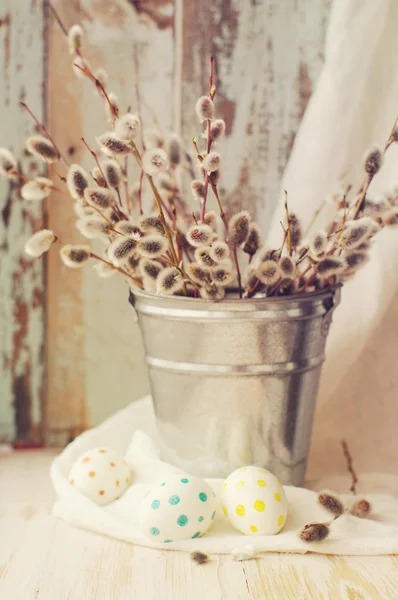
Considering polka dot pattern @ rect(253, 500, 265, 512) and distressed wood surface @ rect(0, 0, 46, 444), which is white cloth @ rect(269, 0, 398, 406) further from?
distressed wood surface @ rect(0, 0, 46, 444)

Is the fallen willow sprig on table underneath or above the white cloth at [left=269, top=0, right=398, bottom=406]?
underneath

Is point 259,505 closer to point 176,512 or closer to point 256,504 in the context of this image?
point 256,504

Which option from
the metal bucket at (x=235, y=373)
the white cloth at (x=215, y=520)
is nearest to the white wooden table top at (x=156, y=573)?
the white cloth at (x=215, y=520)

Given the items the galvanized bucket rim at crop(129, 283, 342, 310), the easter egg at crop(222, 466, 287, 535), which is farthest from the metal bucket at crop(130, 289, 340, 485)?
the easter egg at crop(222, 466, 287, 535)

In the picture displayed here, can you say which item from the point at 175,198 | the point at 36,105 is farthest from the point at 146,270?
the point at 36,105

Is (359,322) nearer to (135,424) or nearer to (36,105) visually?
(135,424)

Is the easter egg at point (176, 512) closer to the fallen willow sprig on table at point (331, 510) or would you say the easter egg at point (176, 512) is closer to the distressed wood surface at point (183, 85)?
the fallen willow sprig on table at point (331, 510)
